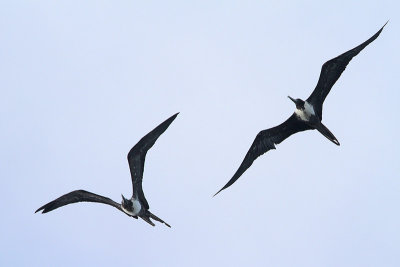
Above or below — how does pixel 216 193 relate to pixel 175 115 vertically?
below

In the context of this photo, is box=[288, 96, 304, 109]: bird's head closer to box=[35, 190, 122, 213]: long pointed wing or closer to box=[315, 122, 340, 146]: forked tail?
box=[315, 122, 340, 146]: forked tail

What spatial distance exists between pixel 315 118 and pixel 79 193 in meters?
9.19

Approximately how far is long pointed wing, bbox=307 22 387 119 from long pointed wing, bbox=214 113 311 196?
152 cm

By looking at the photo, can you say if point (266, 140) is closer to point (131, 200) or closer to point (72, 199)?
point (131, 200)

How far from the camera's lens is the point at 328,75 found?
34.3 metres

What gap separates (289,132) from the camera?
120 ft

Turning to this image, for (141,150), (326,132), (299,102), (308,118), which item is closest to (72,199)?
(141,150)

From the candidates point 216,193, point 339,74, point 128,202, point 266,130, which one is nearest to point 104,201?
point 128,202

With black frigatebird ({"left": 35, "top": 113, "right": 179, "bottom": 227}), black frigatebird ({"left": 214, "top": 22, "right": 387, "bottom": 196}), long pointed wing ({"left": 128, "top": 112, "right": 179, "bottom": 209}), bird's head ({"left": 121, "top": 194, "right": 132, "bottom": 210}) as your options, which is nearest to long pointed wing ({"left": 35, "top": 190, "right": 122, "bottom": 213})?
black frigatebird ({"left": 35, "top": 113, "right": 179, "bottom": 227})

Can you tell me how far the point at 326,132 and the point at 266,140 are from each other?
296cm

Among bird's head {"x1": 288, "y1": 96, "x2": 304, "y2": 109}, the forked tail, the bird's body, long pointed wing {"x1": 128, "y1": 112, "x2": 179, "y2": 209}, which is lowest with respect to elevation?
the forked tail

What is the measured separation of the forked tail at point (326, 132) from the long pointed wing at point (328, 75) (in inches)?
17.5

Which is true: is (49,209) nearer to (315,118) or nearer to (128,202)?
(128,202)

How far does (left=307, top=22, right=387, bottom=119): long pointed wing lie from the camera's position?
33.3 metres
